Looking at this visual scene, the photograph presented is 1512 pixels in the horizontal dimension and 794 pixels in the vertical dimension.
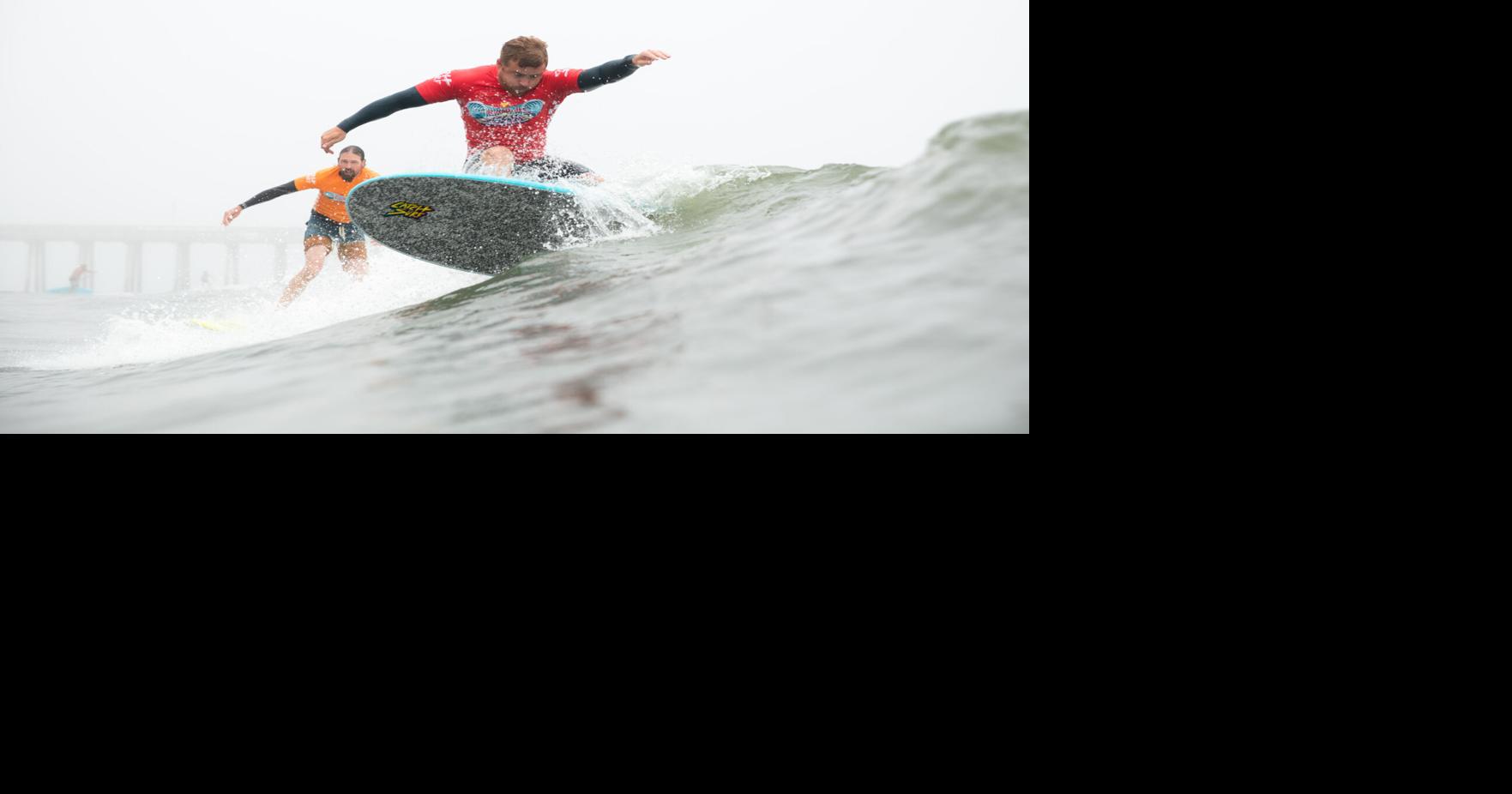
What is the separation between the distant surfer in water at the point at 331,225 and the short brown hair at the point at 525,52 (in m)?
0.98

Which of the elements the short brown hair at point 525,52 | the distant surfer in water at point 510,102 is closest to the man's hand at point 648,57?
the distant surfer in water at point 510,102

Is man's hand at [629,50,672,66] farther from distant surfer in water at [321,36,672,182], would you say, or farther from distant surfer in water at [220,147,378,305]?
distant surfer in water at [220,147,378,305]

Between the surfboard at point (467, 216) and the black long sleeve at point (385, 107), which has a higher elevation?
the black long sleeve at point (385, 107)

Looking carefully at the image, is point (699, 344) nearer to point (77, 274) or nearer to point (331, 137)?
point (331, 137)

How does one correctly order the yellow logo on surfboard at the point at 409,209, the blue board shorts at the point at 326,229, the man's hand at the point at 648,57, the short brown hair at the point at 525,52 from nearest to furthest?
the man's hand at the point at 648,57 < the yellow logo on surfboard at the point at 409,209 < the short brown hair at the point at 525,52 < the blue board shorts at the point at 326,229

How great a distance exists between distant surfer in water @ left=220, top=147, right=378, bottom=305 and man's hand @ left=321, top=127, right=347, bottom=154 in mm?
878

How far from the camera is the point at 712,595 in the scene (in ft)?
5.37

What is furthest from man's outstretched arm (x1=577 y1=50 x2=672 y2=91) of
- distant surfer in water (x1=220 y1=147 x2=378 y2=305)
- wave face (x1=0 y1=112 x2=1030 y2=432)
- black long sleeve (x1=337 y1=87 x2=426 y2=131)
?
distant surfer in water (x1=220 y1=147 x2=378 y2=305)

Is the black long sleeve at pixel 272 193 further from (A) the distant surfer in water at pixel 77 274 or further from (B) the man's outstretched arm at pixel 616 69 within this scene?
(B) the man's outstretched arm at pixel 616 69

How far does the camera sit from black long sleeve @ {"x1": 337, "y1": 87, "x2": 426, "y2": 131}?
102 inches

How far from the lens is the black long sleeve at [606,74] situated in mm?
2549

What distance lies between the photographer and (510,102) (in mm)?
2840

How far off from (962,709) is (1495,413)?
1.01m

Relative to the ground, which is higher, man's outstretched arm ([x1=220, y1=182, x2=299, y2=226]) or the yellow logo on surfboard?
man's outstretched arm ([x1=220, y1=182, x2=299, y2=226])
